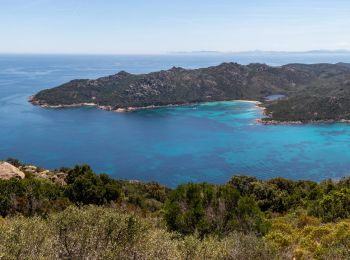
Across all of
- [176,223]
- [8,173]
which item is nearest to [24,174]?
[8,173]

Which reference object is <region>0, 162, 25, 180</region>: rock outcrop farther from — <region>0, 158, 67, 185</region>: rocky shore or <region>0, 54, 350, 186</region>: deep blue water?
<region>0, 54, 350, 186</region>: deep blue water

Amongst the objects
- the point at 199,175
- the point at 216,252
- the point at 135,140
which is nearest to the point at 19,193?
the point at 216,252

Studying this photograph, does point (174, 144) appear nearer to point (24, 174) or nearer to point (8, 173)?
point (24, 174)

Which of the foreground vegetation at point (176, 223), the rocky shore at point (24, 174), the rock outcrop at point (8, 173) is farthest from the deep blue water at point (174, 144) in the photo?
the rock outcrop at point (8, 173)

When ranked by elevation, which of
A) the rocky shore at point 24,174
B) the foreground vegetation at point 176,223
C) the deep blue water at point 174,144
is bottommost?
the deep blue water at point 174,144

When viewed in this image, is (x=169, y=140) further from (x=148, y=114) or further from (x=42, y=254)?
(x=42, y=254)

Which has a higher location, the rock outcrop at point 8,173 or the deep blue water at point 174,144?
the rock outcrop at point 8,173

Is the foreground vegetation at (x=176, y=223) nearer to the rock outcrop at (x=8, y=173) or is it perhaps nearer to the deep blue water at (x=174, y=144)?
the rock outcrop at (x=8, y=173)
